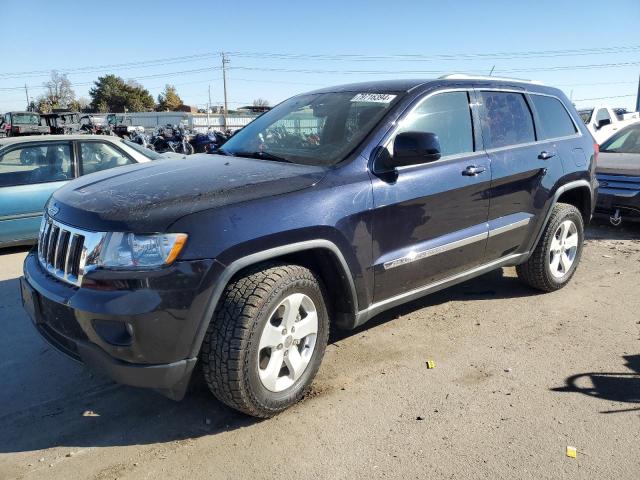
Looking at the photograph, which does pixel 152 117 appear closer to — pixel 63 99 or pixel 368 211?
pixel 63 99

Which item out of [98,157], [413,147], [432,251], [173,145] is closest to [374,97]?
[413,147]

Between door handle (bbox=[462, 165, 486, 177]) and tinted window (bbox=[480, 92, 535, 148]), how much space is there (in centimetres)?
29

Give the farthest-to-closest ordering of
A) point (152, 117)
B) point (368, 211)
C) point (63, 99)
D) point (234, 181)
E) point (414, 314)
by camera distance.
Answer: point (63, 99) → point (152, 117) → point (414, 314) → point (368, 211) → point (234, 181)

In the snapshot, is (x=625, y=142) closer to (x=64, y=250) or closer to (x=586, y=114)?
(x=586, y=114)

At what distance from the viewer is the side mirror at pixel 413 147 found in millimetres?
3162

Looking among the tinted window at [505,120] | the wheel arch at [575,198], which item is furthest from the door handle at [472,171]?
the wheel arch at [575,198]

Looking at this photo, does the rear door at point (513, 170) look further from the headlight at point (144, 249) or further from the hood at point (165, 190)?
the headlight at point (144, 249)

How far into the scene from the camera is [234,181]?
291 cm

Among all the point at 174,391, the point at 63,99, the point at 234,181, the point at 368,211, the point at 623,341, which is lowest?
the point at 623,341

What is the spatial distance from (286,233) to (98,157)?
497 centimetres

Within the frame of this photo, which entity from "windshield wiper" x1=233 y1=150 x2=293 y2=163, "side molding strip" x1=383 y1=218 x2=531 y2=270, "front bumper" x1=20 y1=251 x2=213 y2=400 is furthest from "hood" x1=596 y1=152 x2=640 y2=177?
"front bumper" x1=20 y1=251 x2=213 y2=400

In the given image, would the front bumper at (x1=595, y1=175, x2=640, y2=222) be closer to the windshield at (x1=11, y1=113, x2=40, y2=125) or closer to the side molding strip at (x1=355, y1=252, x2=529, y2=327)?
the side molding strip at (x1=355, y1=252, x2=529, y2=327)

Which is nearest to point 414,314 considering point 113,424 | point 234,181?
point 234,181

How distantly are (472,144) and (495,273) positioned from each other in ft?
6.91
